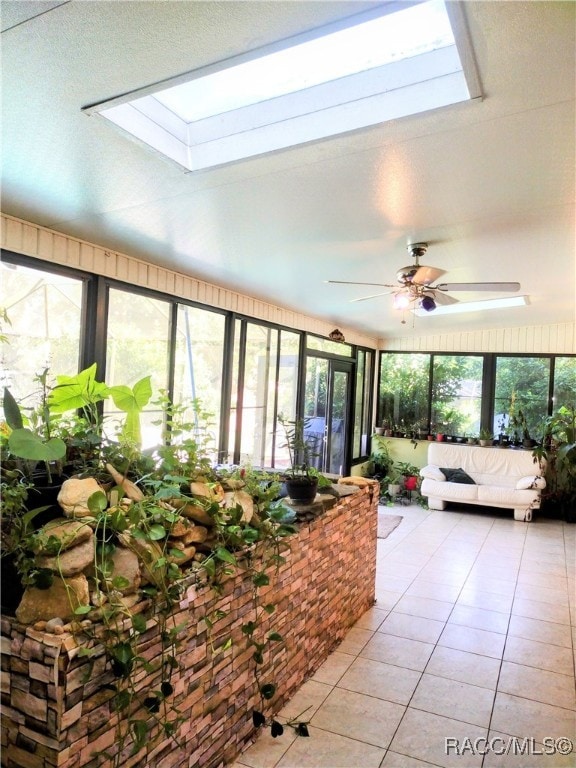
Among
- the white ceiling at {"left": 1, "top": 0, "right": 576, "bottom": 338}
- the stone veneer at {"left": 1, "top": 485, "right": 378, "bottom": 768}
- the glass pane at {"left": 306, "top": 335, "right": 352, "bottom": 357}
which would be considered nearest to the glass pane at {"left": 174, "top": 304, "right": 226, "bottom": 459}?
the white ceiling at {"left": 1, "top": 0, "right": 576, "bottom": 338}

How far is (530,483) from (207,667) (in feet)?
18.6

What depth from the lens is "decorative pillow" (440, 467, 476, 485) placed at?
6865 millimetres

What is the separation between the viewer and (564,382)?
7.17 meters

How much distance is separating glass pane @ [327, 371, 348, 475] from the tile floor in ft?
9.08

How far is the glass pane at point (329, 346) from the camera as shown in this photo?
6.69 metres

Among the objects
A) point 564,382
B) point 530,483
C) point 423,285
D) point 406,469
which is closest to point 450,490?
point 530,483

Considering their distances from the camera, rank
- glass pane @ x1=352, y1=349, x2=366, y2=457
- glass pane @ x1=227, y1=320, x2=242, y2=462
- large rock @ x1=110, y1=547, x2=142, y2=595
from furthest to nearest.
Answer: glass pane @ x1=352, y1=349, x2=366, y2=457
glass pane @ x1=227, y1=320, x2=242, y2=462
large rock @ x1=110, y1=547, x2=142, y2=595

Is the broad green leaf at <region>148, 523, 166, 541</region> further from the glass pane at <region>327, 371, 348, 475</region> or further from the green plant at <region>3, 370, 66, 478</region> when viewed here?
the glass pane at <region>327, 371, 348, 475</region>

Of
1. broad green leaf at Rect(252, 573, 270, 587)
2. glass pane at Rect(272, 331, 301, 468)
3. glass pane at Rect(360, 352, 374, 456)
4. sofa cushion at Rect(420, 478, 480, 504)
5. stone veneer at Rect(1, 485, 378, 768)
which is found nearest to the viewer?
stone veneer at Rect(1, 485, 378, 768)

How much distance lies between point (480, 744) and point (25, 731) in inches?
78.4

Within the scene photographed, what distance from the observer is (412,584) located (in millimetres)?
4141

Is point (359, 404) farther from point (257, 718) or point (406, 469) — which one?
point (257, 718)

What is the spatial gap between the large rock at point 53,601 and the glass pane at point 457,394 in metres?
7.13

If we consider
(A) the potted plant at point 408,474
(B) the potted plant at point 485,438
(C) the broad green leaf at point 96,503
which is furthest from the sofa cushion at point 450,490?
(C) the broad green leaf at point 96,503
